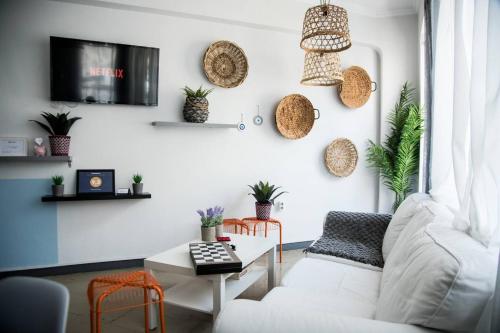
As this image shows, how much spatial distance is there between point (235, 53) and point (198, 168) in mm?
1453

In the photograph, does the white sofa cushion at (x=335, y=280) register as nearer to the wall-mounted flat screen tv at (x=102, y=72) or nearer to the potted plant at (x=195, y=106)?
the potted plant at (x=195, y=106)

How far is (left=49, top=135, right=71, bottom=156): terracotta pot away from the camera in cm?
317

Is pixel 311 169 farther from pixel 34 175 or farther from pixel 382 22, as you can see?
pixel 34 175

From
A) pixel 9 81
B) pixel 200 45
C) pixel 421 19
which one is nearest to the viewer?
pixel 9 81

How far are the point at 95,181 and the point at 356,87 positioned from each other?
3.48 m

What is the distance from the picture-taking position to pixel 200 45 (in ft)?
12.4

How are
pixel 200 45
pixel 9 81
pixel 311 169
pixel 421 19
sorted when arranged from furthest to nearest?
pixel 311 169 → pixel 421 19 → pixel 200 45 → pixel 9 81

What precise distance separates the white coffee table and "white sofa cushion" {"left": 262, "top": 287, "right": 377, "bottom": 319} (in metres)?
0.34

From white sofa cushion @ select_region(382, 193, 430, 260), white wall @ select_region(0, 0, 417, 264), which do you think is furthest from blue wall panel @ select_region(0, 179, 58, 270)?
white sofa cushion @ select_region(382, 193, 430, 260)

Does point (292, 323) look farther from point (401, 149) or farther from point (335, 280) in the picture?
point (401, 149)

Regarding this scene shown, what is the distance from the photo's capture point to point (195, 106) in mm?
3557

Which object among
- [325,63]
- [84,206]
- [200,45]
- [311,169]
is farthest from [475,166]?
[84,206]

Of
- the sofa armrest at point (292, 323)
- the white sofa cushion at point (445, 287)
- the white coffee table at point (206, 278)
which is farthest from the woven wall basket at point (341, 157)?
the sofa armrest at point (292, 323)

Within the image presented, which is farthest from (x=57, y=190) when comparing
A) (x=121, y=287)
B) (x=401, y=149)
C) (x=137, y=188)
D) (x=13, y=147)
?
(x=401, y=149)
